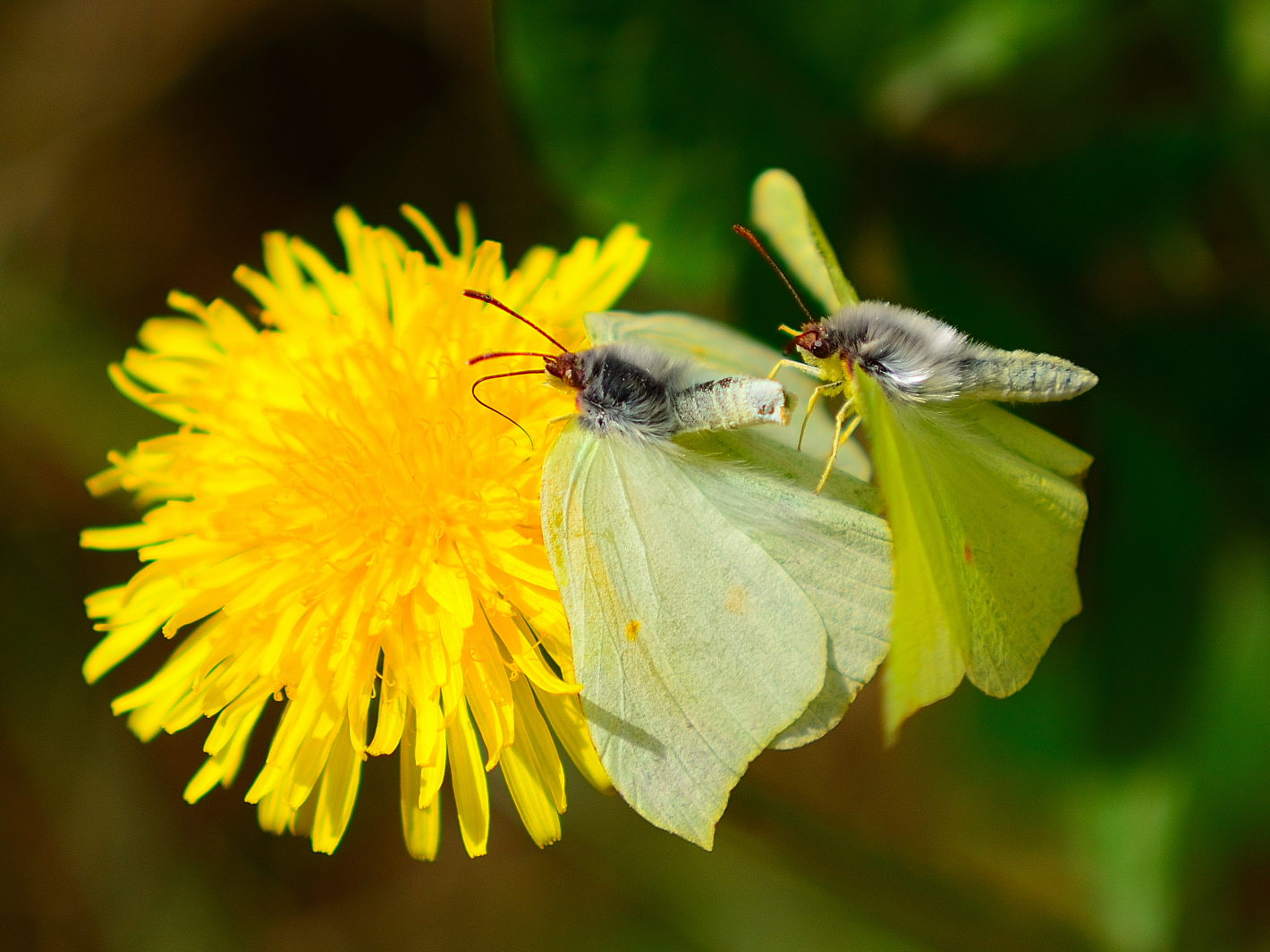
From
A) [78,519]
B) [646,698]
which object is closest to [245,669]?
[646,698]

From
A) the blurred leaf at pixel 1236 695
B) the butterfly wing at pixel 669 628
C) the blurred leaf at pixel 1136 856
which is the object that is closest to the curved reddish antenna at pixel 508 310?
the butterfly wing at pixel 669 628

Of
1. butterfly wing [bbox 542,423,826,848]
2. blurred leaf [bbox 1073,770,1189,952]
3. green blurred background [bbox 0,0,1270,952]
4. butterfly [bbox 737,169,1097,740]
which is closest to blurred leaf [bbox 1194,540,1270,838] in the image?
green blurred background [bbox 0,0,1270,952]

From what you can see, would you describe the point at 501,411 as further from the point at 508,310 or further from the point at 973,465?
the point at 973,465

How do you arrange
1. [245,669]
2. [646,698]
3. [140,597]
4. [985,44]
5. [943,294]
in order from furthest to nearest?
[943,294] → [985,44] → [140,597] → [245,669] → [646,698]

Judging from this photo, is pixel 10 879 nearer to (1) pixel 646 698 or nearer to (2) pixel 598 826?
(2) pixel 598 826

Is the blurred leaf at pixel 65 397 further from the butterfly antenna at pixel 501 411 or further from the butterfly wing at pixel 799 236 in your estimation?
the butterfly wing at pixel 799 236

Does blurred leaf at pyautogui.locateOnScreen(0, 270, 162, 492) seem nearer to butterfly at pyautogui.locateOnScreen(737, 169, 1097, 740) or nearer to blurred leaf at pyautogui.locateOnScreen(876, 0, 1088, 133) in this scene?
butterfly at pyautogui.locateOnScreen(737, 169, 1097, 740)
